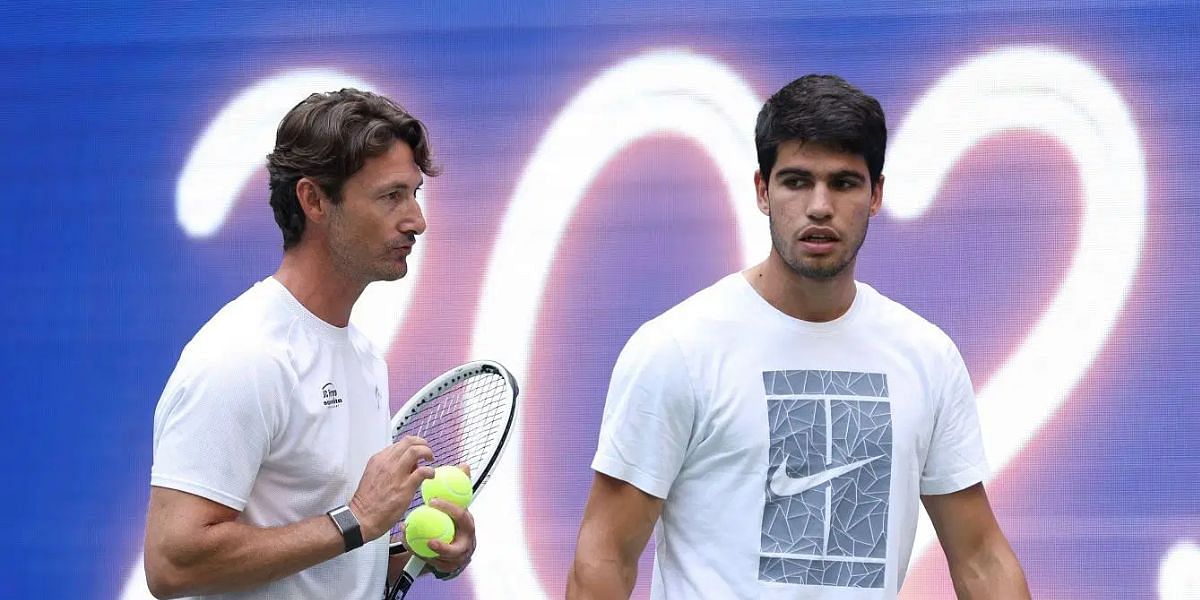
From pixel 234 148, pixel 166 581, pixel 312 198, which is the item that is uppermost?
pixel 234 148

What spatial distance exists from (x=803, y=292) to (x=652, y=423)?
262 mm

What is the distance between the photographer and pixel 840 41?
9.07 feet

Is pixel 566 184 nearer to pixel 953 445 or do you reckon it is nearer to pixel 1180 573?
pixel 953 445

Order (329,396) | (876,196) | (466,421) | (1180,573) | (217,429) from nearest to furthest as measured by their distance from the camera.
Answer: (217,429) < (329,396) < (876,196) < (466,421) < (1180,573)

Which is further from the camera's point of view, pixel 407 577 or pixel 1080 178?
pixel 1080 178

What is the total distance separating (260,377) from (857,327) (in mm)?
758

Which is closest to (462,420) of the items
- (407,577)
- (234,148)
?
(407,577)

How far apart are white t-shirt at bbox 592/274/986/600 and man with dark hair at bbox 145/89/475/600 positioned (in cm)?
27

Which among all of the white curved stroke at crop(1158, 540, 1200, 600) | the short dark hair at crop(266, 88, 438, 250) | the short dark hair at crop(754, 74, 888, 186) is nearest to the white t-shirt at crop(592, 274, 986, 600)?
the short dark hair at crop(754, 74, 888, 186)

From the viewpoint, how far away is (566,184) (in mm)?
2811

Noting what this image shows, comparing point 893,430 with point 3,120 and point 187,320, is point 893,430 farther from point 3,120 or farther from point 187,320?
point 3,120

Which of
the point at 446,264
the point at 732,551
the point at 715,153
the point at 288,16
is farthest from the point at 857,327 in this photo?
the point at 288,16

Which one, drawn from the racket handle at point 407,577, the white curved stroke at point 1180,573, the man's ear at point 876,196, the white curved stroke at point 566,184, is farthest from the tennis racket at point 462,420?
the white curved stroke at point 1180,573

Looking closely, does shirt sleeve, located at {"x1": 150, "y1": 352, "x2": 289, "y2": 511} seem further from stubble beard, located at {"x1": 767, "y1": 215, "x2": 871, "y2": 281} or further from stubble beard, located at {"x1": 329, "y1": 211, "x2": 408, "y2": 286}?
stubble beard, located at {"x1": 767, "y1": 215, "x2": 871, "y2": 281}
